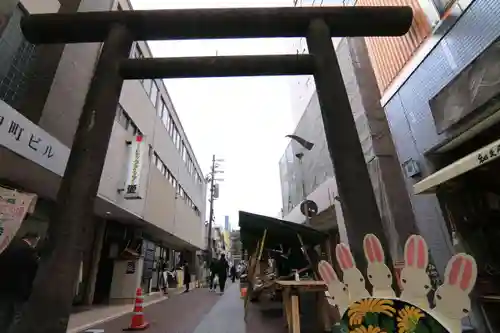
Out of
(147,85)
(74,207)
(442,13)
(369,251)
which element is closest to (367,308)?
(369,251)

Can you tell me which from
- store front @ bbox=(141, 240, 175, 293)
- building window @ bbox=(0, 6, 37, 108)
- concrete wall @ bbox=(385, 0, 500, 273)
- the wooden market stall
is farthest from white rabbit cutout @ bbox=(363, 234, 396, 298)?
store front @ bbox=(141, 240, 175, 293)

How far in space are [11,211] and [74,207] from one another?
3493mm

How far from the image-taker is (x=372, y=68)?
8344mm

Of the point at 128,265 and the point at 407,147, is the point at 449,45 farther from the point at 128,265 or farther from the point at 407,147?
the point at 128,265

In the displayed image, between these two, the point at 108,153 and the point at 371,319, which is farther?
the point at 108,153

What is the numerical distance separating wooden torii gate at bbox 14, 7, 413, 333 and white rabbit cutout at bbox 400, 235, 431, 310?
80 cm

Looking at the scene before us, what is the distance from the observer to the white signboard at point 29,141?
437 centimetres

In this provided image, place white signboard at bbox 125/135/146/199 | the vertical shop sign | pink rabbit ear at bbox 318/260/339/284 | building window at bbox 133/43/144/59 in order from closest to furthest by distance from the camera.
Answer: pink rabbit ear at bbox 318/260/339/284 < white signboard at bbox 125/135/146/199 < the vertical shop sign < building window at bbox 133/43/144/59

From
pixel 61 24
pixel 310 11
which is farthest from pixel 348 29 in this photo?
pixel 61 24

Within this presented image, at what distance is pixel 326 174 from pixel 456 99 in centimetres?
582

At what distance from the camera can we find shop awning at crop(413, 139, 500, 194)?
11.4 feet

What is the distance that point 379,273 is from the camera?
140cm

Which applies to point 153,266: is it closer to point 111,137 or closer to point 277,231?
point 111,137

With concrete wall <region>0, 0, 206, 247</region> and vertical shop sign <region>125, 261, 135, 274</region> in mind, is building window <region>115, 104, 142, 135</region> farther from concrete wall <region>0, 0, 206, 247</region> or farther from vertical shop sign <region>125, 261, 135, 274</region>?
vertical shop sign <region>125, 261, 135, 274</region>
